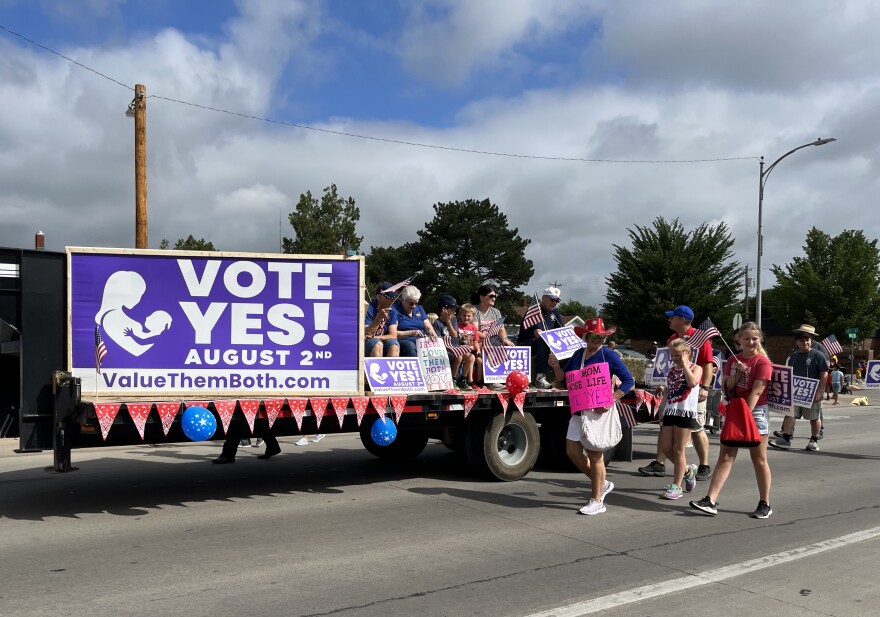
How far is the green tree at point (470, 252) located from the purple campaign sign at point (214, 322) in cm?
4772

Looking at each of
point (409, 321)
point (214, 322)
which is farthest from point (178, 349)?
point (409, 321)

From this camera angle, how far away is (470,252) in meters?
57.0

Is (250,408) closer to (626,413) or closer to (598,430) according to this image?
(598,430)

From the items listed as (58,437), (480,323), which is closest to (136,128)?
(480,323)

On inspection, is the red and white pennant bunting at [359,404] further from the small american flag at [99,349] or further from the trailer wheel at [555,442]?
the trailer wheel at [555,442]

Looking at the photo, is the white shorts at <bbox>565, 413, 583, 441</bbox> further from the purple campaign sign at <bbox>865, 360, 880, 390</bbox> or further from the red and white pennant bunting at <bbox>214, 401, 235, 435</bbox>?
the purple campaign sign at <bbox>865, 360, 880, 390</bbox>

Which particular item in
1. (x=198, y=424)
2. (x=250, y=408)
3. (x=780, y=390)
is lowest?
(x=198, y=424)

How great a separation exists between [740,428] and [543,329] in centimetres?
344

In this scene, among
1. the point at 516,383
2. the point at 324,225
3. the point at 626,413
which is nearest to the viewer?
the point at 516,383

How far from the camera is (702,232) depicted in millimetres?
39438

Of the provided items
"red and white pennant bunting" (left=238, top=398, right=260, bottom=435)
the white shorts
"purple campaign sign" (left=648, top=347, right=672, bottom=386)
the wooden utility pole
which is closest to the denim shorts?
the white shorts

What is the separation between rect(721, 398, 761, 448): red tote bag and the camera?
7059mm

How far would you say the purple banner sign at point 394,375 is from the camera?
7.86 metres

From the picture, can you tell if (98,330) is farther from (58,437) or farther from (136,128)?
(136,128)
